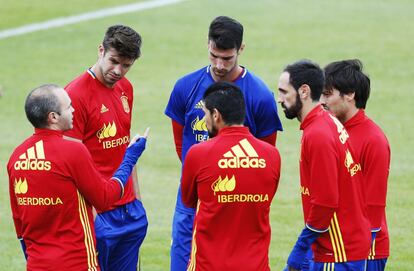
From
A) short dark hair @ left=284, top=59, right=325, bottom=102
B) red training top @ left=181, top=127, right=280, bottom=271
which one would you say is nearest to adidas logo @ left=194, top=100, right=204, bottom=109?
short dark hair @ left=284, top=59, right=325, bottom=102

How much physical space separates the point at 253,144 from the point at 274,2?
2498cm

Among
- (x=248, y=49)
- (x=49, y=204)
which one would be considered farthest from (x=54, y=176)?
(x=248, y=49)

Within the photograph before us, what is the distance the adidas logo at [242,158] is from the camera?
7.36 metres

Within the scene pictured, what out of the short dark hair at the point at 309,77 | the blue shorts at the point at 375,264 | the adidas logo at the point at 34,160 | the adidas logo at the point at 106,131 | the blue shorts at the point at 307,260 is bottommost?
the blue shorts at the point at 375,264

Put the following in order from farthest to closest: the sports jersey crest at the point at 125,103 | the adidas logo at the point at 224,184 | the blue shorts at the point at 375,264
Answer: the sports jersey crest at the point at 125,103
the blue shorts at the point at 375,264
the adidas logo at the point at 224,184

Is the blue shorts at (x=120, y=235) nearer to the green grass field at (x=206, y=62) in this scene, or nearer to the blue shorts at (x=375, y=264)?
the blue shorts at (x=375, y=264)

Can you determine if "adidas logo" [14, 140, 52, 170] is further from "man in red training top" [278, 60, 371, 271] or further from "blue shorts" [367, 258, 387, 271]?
"blue shorts" [367, 258, 387, 271]

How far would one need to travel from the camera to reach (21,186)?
302 inches

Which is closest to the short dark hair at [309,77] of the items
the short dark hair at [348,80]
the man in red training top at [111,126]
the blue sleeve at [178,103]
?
the short dark hair at [348,80]

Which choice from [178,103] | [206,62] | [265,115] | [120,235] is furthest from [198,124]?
[206,62]

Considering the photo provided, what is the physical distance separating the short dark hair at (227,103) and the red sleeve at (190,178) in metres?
0.34

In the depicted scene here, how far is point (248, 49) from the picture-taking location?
1054 inches

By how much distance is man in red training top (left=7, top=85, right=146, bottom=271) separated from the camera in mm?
7617

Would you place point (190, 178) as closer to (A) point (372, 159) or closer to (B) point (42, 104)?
(B) point (42, 104)
